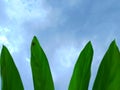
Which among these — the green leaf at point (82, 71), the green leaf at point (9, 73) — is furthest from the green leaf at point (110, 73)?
the green leaf at point (9, 73)

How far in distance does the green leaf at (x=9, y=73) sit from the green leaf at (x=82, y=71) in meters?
0.11

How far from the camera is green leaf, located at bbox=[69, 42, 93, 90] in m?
0.63

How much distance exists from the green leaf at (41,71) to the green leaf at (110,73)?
0.32 feet

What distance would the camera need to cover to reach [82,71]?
64 cm

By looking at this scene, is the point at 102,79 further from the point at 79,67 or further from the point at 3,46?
the point at 3,46

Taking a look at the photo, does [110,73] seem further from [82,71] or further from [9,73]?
[9,73]

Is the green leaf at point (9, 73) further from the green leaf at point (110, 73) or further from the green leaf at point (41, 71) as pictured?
the green leaf at point (110, 73)

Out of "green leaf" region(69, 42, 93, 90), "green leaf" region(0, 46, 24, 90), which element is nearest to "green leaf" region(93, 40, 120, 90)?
"green leaf" region(69, 42, 93, 90)

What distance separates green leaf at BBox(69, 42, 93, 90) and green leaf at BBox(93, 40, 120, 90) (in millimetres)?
29

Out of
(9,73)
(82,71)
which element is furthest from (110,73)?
(9,73)

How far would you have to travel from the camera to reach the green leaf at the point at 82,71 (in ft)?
2.08

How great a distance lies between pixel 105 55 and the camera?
0.62 metres

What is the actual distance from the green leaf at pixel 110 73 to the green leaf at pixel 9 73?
151mm

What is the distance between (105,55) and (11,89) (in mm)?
194
